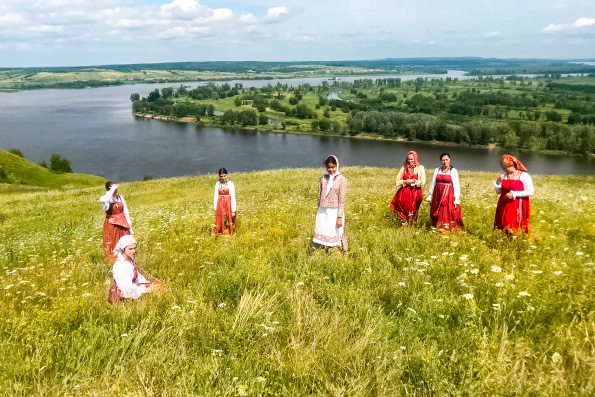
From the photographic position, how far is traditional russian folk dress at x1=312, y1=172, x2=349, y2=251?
24.3 ft

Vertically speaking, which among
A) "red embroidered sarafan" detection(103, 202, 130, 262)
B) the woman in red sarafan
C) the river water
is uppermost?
the woman in red sarafan

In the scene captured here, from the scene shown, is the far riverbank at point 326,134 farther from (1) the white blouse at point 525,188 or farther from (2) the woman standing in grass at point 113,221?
(2) the woman standing in grass at point 113,221

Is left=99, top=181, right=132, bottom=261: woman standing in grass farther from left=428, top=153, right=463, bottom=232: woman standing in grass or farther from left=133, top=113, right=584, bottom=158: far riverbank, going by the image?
left=133, top=113, right=584, bottom=158: far riverbank

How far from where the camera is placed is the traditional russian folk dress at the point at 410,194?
32.6 ft

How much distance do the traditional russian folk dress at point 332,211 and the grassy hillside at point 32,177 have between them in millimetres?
51559

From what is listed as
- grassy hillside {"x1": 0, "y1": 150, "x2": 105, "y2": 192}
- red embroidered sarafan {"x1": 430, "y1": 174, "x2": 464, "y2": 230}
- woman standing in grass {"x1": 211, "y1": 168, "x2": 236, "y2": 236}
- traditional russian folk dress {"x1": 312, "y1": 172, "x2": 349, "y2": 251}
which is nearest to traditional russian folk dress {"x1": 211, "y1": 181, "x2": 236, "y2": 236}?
woman standing in grass {"x1": 211, "y1": 168, "x2": 236, "y2": 236}

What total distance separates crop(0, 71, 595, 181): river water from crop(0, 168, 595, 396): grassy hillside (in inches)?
2568

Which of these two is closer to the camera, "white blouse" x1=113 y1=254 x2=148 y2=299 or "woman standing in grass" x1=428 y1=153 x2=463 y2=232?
"white blouse" x1=113 y1=254 x2=148 y2=299

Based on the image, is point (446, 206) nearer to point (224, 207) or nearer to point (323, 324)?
point (224, 207)

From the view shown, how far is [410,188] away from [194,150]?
90150 mm

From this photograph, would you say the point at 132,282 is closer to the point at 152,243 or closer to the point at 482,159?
the point at 152,243

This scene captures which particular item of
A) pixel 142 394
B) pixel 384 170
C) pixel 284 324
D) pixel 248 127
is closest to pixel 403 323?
pixel 284 324

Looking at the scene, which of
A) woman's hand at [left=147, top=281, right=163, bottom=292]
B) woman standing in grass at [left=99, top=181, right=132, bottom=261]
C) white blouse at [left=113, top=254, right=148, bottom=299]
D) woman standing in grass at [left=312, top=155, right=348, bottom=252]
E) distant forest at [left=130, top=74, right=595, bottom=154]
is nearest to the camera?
white blouse at [left=113, top=254, right=148, bottom=299]

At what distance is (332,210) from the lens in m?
7.50
